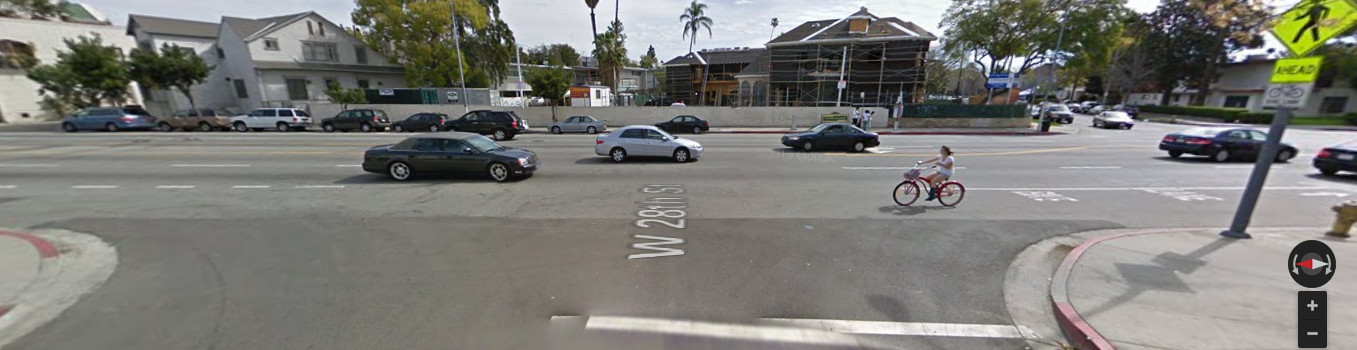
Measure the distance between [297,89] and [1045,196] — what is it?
46.1 meters

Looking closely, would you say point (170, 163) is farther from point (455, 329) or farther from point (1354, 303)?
point (1354, 303)

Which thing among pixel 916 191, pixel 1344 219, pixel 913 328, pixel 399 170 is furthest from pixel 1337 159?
pixel 399 170

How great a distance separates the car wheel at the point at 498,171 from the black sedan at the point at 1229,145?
72.3ft

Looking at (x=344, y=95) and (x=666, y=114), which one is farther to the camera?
(x=666, y=114)

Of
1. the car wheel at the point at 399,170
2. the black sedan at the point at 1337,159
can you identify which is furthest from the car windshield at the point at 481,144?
the black sedan at the point at 1337,159

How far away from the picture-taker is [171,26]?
3519 cm

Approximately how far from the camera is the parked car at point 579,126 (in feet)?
85.6

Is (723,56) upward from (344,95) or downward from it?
upward

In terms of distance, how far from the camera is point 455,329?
3.91m

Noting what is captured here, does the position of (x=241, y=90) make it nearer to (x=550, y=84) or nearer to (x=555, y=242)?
(x=550, y=84)

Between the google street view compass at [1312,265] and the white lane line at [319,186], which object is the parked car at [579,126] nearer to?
the white lane line at [319,186]

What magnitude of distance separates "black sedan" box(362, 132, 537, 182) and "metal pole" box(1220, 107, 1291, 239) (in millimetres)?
12557

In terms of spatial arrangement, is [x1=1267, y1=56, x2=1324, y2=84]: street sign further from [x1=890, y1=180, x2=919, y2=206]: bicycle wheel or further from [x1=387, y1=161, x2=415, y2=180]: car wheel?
[x1=387, y1=161, x2=415, y2=180]: car wheel

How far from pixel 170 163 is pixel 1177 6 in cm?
7790
